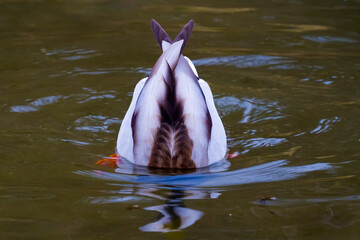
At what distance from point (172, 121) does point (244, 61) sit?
291cm

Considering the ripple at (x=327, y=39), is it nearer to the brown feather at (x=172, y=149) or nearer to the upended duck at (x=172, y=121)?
the upended duck at (x=172, y=121)

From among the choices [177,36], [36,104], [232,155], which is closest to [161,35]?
[177,36]

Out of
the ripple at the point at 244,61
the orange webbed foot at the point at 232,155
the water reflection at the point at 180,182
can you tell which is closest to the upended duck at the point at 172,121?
the water reflection at the point at 180,182

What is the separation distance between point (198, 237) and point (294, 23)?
18.8ft

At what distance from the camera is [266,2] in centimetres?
981

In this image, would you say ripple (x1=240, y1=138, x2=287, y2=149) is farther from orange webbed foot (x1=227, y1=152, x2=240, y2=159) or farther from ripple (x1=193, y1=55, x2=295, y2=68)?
ripple (x1=193, y1=55, x2=295, y2=68)

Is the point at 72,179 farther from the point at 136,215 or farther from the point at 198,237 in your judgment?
the point at 198,237

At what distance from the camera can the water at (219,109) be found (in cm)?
374

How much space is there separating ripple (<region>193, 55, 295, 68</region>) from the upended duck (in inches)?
101

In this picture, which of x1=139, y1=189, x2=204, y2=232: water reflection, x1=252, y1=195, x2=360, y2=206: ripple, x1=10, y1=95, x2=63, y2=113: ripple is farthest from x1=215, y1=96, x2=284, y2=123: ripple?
x1=139, y1=189, x2=204, y2=232: water reflection

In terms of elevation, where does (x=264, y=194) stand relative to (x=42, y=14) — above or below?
below

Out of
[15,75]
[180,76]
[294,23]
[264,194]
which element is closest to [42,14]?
[15,75]

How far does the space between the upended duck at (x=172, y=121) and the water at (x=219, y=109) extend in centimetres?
13

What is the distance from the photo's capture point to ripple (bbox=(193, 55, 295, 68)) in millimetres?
7184
